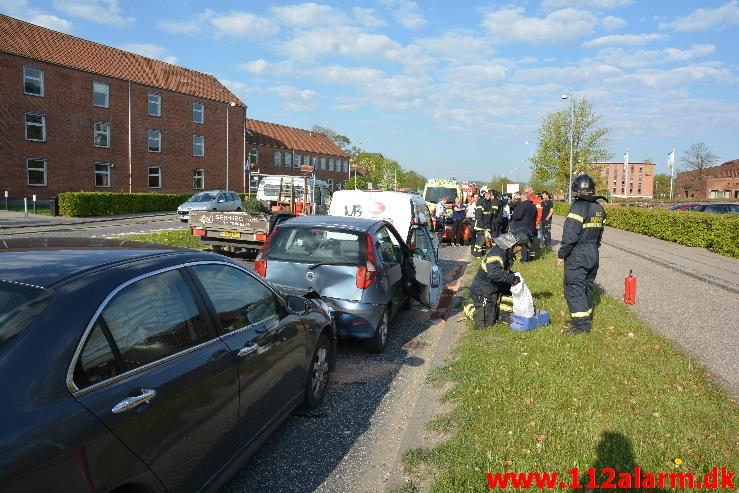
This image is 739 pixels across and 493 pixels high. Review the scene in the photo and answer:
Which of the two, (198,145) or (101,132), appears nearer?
(101,132)

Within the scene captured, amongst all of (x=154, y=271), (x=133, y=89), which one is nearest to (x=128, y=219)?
(x=133, y=89)

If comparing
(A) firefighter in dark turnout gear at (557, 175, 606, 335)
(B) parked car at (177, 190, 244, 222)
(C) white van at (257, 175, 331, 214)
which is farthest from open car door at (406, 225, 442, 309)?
(B) parked car at (177, 190, 244, 222)

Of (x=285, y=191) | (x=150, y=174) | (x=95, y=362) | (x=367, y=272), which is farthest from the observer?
(x=150, y=174)

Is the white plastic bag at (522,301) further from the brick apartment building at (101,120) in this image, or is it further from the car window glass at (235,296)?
the brick apartment building at (101,120)

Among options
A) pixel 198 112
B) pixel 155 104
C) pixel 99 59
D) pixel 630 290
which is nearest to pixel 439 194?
pixel 630 290

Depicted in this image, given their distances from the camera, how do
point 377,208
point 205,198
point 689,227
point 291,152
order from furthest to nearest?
point 291,152 → point 205,198 → point 689,227 → point 377,208

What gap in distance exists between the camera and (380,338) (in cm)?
629

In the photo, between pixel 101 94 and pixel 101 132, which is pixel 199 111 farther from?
pixel 101 132

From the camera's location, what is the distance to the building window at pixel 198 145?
140 feet

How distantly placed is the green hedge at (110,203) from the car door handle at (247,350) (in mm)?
25523

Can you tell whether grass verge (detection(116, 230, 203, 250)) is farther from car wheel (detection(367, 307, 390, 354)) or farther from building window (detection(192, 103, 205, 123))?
building window (detection(192, 103, 205, 123))

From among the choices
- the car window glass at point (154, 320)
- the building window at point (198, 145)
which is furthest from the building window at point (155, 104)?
the car window glass at point (154, 320)

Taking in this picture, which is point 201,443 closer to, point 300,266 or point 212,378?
point 212,378

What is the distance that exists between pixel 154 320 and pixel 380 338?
3.81m
